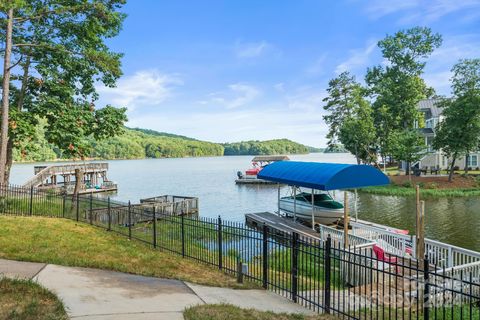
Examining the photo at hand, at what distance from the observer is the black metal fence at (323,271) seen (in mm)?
7566

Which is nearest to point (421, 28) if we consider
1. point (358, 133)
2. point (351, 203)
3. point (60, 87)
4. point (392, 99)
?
point (392, 99)

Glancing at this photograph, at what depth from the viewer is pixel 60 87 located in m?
22.2

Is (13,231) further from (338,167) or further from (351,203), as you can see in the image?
(351,203)

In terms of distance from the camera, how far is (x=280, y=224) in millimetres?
22781

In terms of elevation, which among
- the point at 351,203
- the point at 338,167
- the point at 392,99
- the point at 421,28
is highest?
the point at 421,28

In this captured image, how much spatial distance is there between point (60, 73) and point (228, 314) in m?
21.7

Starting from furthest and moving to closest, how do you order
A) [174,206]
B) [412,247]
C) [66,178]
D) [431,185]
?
[66,178] < [431,185] < [174,206] < [412,247]

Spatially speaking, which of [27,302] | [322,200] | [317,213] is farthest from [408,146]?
[27,302]

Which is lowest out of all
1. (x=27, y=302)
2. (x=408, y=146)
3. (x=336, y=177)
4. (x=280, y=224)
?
(x=280, y=224)

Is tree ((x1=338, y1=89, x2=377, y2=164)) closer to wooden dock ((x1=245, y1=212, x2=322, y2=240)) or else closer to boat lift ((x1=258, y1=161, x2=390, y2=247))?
wooden dock ((x1=245, y1=212, x2=322, y2=240))

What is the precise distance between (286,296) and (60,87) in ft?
63.8

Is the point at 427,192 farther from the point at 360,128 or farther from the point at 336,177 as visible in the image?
the point at 336,177

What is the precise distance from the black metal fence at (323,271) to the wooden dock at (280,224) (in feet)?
12.5

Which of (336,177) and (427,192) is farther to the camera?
(427,192)
